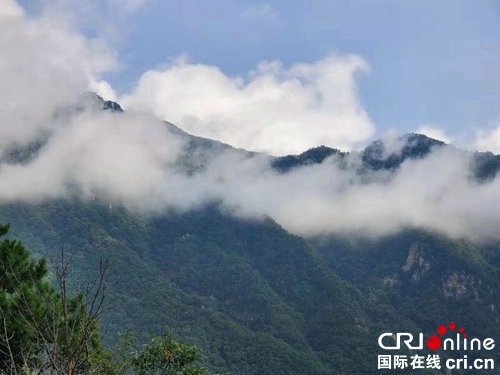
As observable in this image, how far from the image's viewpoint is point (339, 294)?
581ft

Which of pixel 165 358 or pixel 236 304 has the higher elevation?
pixel 236 304

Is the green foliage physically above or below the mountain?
below

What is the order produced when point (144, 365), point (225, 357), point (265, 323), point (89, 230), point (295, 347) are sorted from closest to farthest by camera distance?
1. point (144, 365)
2. point (225, 357)
3. point (295, 347)
4. point (265, 323)
5. point (89, 230)

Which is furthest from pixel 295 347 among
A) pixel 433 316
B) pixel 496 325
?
pixel 496 325

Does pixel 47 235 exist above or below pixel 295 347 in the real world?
above

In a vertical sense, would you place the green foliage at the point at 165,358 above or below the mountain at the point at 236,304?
below

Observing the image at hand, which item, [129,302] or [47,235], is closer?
[129,302]

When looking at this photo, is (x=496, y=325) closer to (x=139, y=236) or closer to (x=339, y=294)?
(x=339, y=294)


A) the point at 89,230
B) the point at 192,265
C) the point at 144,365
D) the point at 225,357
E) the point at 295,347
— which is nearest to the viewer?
the point at 144,365

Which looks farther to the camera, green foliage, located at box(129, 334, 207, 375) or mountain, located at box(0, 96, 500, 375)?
mountain, located at box(0, 96, 500, 375)

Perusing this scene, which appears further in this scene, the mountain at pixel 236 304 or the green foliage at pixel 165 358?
the mountain at pixel 236 304

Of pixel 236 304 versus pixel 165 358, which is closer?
pixel 165 358

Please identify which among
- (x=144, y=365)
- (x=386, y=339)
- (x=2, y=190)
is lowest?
(x=144, y=365)

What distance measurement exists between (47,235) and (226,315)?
58.5m
